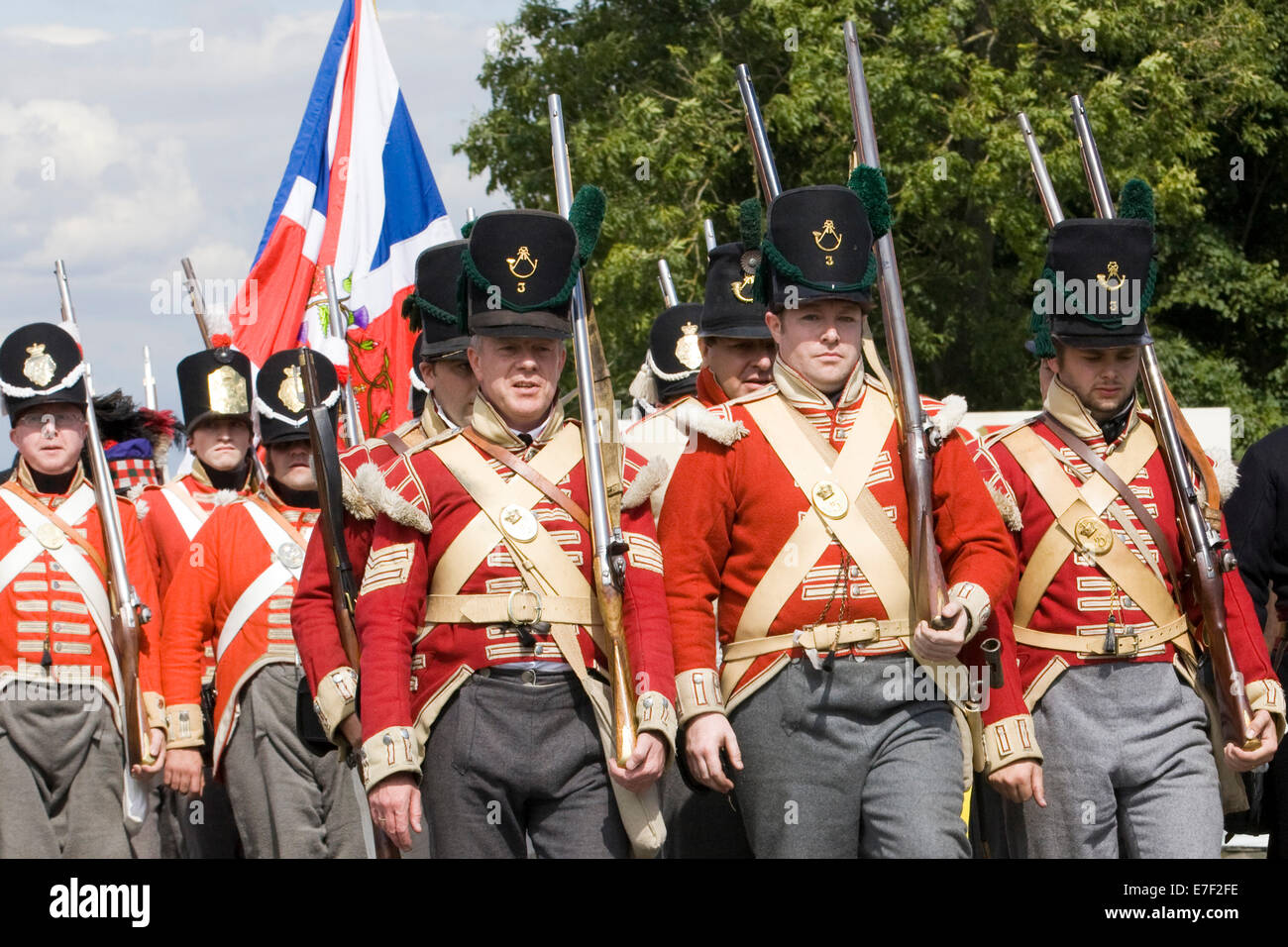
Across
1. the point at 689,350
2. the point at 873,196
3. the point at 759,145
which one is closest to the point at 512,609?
the point at 873,196

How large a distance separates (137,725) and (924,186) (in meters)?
11.1

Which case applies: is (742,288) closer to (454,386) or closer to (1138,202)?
(454,386)

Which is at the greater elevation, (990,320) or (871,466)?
(990,320)

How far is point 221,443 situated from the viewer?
7.98 meters

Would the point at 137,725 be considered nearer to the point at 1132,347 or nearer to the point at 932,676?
the point at 932,676

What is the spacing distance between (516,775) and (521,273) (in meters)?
1.29

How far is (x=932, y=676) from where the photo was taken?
5.06m

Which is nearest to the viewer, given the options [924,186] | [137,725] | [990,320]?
[137,725]

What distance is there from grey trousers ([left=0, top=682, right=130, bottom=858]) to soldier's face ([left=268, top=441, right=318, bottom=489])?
1072 millimetres

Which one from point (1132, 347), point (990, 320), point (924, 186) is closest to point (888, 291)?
point (1132, 347)

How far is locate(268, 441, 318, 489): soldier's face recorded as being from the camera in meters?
7.30

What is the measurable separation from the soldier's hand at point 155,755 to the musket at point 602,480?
2531 mm

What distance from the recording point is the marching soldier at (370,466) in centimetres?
539

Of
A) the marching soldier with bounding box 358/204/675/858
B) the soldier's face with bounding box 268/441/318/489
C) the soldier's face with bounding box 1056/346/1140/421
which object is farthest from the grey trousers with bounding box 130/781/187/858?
the soldier's face with bounding box 1056/346/1140/421
